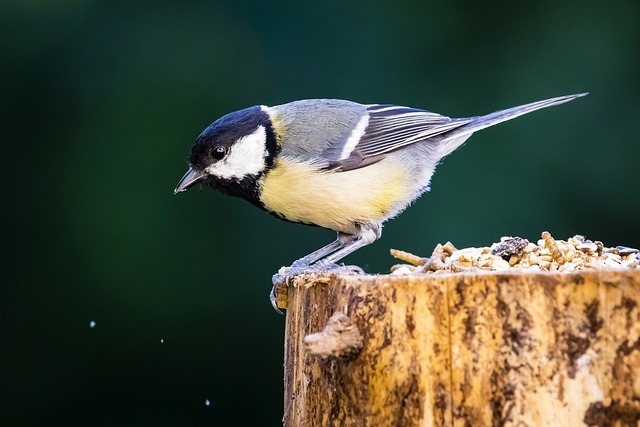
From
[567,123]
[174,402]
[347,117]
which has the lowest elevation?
[174,402]

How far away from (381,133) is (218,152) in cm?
61

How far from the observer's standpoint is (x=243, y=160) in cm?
304

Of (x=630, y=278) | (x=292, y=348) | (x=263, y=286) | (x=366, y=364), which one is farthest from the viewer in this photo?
(x=263, y=286)

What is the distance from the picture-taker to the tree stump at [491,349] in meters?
1.74

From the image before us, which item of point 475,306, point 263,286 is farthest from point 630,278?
point 263,286

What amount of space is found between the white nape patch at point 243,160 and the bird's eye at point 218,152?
0.05ft

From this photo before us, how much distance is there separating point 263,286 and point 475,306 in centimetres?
257

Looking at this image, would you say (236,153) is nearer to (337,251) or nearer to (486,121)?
(337,251)

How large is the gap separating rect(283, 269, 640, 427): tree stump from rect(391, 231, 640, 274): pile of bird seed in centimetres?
44

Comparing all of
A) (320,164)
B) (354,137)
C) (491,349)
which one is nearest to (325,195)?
(320,164)

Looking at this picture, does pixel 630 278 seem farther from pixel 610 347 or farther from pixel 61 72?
pixel 61 72

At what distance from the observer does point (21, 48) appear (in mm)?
4402

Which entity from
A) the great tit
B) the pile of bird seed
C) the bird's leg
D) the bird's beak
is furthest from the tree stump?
the bird's beak

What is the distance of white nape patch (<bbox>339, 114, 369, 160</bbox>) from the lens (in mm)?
3115
